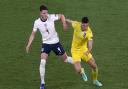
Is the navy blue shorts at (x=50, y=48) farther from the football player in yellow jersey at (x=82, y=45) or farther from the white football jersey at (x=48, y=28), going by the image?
the football player in yellow jersey at (x=82, y=45)

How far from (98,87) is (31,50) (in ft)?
18.6

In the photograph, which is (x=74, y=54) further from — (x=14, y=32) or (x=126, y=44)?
(x=14, y=32)

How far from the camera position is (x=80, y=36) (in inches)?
717

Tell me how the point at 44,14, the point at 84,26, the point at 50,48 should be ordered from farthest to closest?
the point at 50,48
the point at 44,14
the point at 84,26

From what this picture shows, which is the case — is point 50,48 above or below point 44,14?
below

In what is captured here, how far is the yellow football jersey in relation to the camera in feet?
59.4

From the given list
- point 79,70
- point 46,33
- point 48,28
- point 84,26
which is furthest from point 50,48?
point 84,26

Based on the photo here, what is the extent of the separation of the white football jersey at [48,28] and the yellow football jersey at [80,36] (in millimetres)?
788

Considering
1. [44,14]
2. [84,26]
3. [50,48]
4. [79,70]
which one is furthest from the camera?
[50,48]

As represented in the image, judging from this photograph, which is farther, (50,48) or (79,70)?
(50,48)

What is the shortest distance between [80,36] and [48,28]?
124cm

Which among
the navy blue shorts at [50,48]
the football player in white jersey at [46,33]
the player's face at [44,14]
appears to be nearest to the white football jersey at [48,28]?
the football player in white jersey at [46,33]

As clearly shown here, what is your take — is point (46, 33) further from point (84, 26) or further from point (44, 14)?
point (84, 26)

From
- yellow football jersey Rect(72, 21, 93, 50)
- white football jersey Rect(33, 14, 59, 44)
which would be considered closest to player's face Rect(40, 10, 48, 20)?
white football jersey Rect(33, 14, 59, 44)
